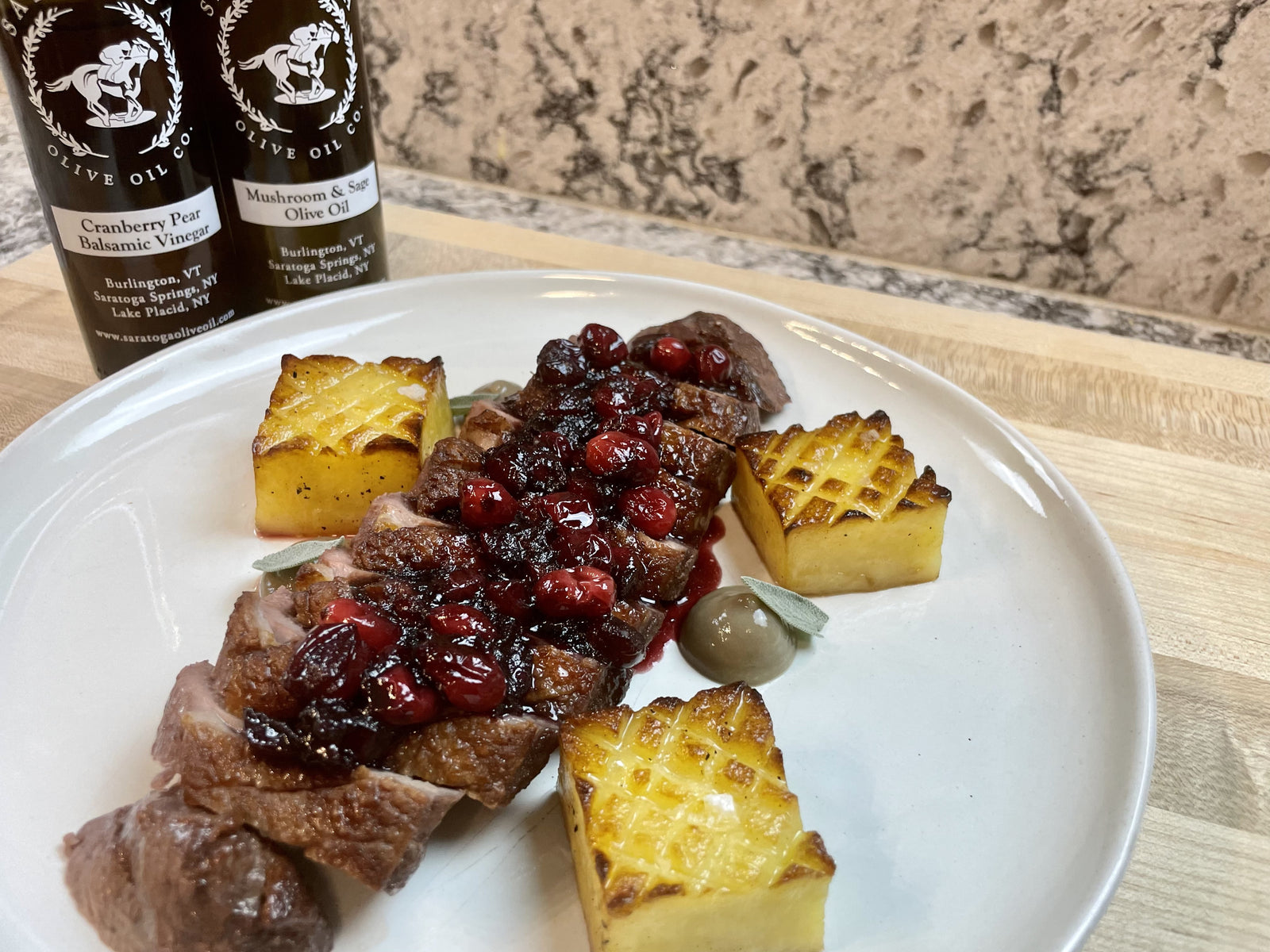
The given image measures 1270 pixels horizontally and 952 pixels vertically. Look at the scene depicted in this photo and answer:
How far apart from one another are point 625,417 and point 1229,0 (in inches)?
88.4

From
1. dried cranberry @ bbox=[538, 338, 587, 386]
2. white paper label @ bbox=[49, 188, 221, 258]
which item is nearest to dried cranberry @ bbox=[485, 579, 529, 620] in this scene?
dried cranberry @ bbox=[538, 338, 587, 386]

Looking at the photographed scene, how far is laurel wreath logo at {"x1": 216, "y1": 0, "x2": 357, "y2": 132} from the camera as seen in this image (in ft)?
8.07

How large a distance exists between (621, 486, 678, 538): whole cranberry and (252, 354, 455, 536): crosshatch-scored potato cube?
1.83 feet

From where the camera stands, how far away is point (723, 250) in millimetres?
3830

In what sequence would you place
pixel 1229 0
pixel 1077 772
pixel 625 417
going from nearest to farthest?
pixel 1077 772, pixel 625 417, pixel 1229 0

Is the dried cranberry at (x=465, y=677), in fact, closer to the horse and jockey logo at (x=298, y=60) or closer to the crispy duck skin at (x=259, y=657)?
the crispy duck skin at (x=259, y=657)

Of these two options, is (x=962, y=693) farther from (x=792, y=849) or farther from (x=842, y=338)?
(x=842, y=338)

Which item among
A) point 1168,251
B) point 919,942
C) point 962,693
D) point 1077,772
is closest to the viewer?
point 919,942

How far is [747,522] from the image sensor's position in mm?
2512

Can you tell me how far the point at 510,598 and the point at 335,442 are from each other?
735mm

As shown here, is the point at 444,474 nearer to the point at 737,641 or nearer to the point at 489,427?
the point at 489,427

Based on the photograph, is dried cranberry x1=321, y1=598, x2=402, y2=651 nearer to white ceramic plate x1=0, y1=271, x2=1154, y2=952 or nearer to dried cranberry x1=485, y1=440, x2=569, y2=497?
white ceramic plate x1=0, y1=271, x2=1154, y2=952

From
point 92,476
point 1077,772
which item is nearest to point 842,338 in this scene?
point 1077,772

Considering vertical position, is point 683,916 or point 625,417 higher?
point 625,417
